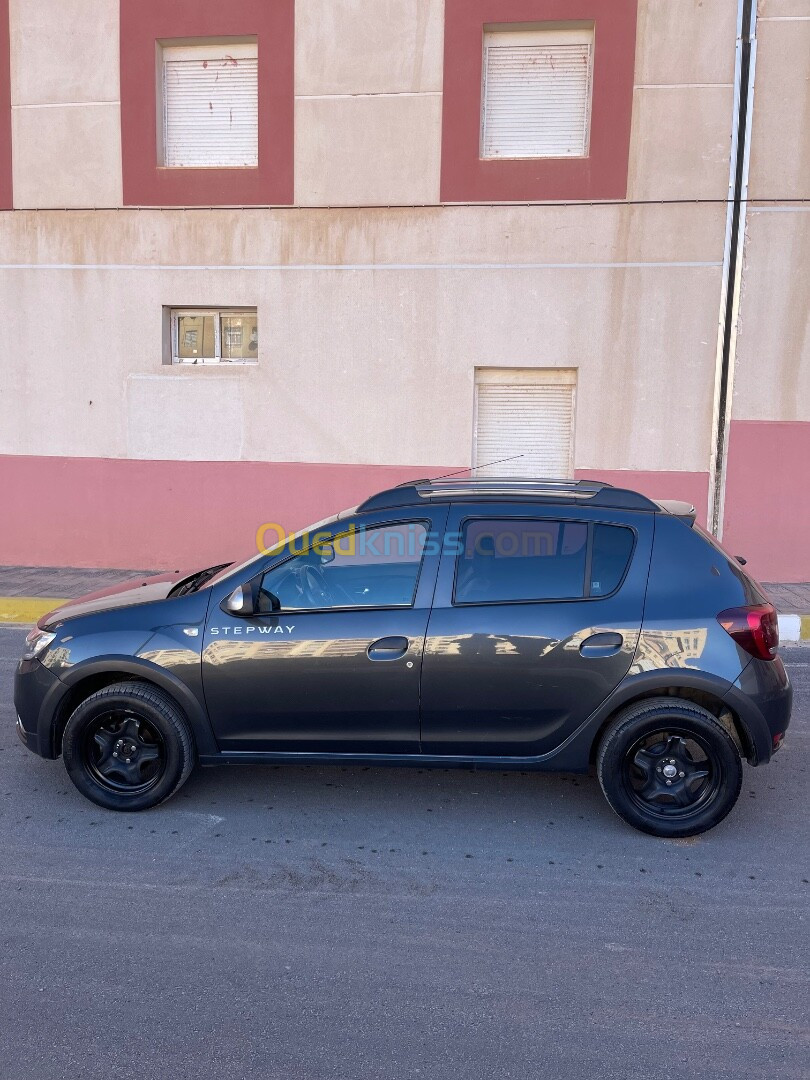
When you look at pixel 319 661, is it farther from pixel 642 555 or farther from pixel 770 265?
pixel 770 265

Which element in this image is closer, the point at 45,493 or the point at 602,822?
the point at 602,822

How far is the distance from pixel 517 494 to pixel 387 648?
3.49ft

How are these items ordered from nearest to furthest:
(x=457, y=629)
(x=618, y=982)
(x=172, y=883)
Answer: (x=618, y=982), (x=172, y=883), (x=457, y=629)

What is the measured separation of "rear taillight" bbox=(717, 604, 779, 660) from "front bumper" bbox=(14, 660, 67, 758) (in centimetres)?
336

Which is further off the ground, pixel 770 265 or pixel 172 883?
pixel 770 265

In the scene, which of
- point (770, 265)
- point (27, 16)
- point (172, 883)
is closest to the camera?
point (172, 883)

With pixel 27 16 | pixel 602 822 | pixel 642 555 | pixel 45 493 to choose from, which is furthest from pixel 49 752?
pixel 27 16

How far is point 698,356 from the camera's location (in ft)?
33.8

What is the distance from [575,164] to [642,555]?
7.46m

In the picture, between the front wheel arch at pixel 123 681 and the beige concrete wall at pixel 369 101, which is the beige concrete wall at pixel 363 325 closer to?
the beige concrete wall at pixel 369 101

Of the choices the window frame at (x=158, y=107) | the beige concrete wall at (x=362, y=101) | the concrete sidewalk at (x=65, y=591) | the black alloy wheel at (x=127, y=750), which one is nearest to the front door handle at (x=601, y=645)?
the black alloy wheel at (x=127, y=750)

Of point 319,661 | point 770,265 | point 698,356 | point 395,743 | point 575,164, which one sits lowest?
point 395,743

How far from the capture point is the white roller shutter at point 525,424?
35.2ft

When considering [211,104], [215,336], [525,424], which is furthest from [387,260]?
[211,104]
